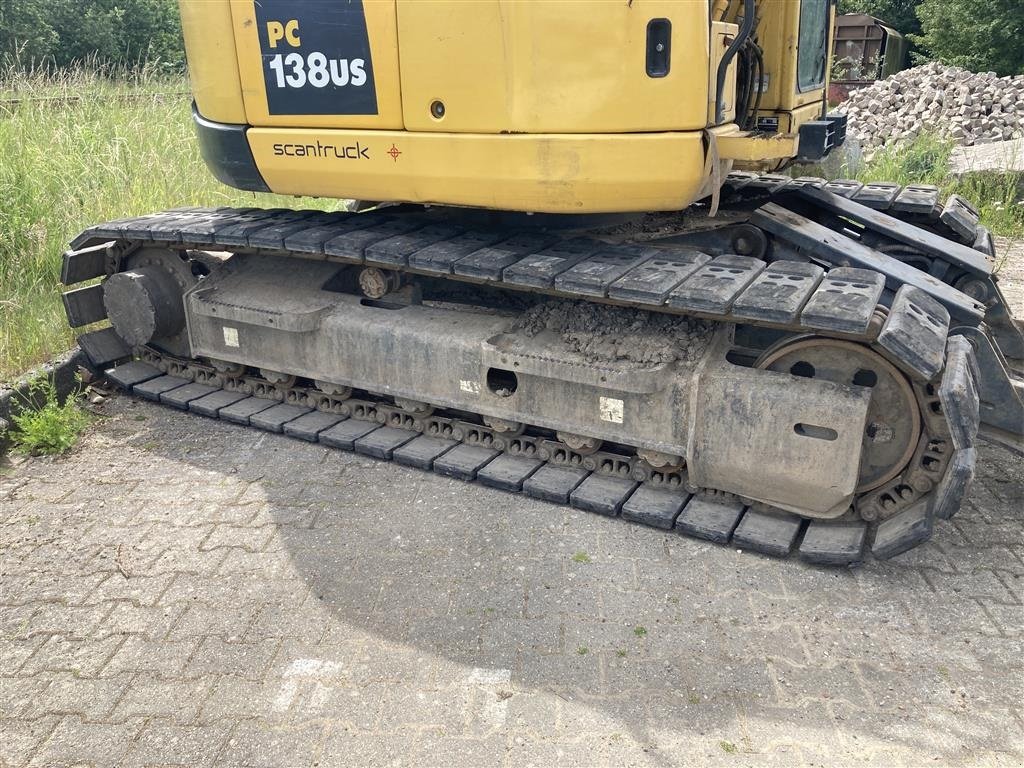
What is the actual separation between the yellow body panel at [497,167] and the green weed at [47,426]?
6.14ft

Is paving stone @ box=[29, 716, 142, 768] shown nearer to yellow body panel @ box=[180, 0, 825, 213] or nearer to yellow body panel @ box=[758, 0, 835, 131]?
yellow body panel @ box=[180, 0, 825, 213]

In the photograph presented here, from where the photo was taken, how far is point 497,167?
3.72 meters

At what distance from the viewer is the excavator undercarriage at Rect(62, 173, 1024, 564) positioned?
138 inches

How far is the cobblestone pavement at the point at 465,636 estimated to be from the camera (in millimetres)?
2668

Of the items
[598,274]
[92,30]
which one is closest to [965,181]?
[598,274]

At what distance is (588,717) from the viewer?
2744mm

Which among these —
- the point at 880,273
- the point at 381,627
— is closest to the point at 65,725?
the point at 381,627

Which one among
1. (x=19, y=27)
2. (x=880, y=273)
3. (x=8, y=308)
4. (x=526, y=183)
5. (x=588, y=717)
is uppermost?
(x=19, y=27)

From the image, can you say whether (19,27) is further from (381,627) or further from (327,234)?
(381,627)

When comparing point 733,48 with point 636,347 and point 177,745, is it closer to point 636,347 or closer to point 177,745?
point 636,347

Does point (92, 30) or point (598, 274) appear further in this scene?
point (92, 30)

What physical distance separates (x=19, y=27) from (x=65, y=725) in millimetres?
24957

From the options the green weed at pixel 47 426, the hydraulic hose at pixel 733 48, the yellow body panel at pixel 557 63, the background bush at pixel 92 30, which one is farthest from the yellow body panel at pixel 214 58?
the background bush at pixel 92 30

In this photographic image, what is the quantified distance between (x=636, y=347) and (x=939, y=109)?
12309mm
